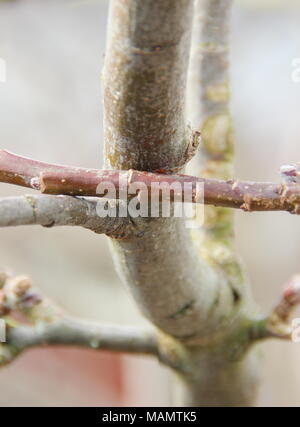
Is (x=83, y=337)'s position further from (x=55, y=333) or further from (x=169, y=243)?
(x=169, y=243)

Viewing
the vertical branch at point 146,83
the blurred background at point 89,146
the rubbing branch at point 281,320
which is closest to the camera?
the vertical branch at point 146,83

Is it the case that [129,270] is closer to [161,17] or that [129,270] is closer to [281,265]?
[161,17]

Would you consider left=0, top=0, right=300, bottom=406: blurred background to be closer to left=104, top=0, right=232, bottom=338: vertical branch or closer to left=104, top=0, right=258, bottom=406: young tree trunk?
left=104, top=0, right=258, bottom=406: young tree trunk

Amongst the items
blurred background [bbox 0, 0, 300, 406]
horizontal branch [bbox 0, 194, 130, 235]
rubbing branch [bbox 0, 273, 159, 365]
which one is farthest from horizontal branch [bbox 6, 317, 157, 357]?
blurred background [bbox 0, 0, 300, 406]

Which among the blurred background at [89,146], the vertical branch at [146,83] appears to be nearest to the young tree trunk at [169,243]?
the vertical branch at [146,83]

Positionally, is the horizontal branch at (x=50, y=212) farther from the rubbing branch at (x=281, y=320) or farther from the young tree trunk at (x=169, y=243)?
the rubbing branch at (x=281, y=320)

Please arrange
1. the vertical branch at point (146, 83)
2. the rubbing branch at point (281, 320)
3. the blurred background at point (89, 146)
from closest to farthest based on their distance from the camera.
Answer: the vertical branch at point (146, 83), the rubbing branch at point (281, 320), the blurred background at point (89, 146)
